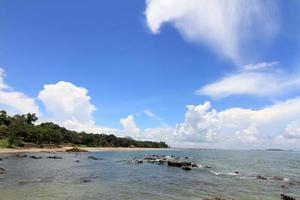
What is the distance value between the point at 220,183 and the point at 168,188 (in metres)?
10.5

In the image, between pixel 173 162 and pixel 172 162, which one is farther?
pixel 173 162

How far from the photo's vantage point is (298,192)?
45281mm

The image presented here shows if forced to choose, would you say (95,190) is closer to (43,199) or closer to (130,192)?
(130,192)

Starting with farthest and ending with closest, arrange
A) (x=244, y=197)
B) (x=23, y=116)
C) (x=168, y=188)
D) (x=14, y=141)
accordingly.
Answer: (x=23, y=116), (x=14, y=141), (x=168, y=188), (x=244, y=197)

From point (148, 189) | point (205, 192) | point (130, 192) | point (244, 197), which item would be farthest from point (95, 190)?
point (244, 197)

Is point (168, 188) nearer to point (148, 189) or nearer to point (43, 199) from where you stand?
point (148, 189)

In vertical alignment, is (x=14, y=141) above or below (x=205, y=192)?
above

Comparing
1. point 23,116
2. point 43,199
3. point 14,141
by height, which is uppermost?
point 23,116

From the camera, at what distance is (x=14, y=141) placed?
142125 mm

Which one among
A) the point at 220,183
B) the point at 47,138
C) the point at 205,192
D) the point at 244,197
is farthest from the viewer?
the point at 47,138

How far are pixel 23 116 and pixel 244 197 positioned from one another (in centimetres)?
17390

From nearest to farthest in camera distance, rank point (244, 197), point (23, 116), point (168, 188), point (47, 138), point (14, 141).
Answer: point (244, 197) < point (168, 188) < point (14, 141) < point (47, 138) < point (23, 116)

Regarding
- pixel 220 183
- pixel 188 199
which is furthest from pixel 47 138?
pixel 188 199

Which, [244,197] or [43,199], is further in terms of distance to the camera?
[244,197]
